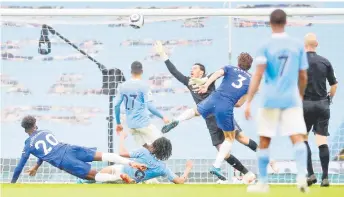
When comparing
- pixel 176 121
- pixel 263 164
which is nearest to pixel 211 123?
pixel 176 121

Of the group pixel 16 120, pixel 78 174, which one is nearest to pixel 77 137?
pixel 16 120

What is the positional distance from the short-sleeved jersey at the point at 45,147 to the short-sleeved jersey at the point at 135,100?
180 centimetres

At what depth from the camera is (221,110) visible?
1322 centimetres

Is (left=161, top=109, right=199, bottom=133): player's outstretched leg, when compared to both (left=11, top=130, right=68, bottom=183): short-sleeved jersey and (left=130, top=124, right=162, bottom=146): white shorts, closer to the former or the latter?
(left=130, top=124, right=162, bottom=146): white shorts

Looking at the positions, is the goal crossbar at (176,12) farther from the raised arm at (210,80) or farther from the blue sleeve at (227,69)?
the raised arm at (210,80)

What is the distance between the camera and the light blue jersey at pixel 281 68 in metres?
9.18

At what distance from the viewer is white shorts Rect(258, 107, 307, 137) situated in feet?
30.3

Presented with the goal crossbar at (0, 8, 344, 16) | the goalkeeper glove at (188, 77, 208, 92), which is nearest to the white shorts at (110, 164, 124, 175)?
the goalkeeper glove at (188, 77, 208, 92)

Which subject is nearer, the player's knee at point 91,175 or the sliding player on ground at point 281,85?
the sliding player on ground at point 281,85

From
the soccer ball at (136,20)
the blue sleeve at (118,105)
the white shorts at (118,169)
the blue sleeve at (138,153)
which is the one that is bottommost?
the white shorts at (118,169)

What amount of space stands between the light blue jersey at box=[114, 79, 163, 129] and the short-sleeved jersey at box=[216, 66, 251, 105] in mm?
2082

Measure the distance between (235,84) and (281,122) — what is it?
12.9 feet

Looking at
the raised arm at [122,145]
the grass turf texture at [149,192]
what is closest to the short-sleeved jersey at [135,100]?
the raised arm at [122,145]

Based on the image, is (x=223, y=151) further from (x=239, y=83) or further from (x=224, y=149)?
(x=239, y=83)
